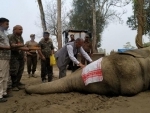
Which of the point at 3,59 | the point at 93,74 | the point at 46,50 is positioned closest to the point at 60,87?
the point at 93,74

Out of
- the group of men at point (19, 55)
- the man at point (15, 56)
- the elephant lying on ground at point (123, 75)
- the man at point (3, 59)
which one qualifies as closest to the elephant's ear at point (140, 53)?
the elephant lying on ground at point (123, 75)

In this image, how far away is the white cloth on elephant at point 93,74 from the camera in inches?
200

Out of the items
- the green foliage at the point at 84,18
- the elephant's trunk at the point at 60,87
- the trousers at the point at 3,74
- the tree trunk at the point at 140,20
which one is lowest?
the elephant's trunk at the point at 60,87

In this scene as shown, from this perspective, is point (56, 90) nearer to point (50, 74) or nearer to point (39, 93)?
point (39, 93)

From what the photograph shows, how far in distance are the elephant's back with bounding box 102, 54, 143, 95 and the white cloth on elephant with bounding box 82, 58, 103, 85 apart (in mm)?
102

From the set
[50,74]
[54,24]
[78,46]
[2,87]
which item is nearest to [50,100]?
[2,87]

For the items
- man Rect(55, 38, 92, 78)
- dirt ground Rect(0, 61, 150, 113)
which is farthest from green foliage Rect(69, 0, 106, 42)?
dirt ground Rect(0, 61, 150, 113)

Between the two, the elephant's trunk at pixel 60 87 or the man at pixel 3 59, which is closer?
the man at pixel 3 59

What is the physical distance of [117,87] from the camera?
5.02 meters

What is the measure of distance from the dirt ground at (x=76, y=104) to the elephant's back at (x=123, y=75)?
0.22m

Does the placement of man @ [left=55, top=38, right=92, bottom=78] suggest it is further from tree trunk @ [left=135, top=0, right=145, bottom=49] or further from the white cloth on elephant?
tree trunk @ [left=135, top=0, right=145, bottom=49]

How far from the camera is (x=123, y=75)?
491cm

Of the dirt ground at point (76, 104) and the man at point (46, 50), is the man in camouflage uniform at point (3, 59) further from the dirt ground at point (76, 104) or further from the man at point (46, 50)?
the man at point (46, 50)

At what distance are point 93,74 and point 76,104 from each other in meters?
0.85
